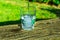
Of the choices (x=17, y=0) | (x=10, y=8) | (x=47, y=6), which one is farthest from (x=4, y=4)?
(x=47, y=6)

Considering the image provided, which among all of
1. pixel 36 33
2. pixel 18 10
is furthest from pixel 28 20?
pixel 18 10

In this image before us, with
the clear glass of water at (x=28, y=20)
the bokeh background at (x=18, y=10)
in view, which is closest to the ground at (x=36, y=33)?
the clear glass of water at (x=28, y=20)

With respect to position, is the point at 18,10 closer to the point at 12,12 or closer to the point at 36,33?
the point at 12,12

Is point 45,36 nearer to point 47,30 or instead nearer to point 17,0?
point 47,30

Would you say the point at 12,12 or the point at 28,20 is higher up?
the point at 28,20

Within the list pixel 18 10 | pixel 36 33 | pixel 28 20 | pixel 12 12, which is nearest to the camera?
pixel 36 33

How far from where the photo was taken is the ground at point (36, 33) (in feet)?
8.55

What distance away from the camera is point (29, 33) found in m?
2.79

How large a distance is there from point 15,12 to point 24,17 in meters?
6.68

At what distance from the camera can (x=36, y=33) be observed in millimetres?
2805

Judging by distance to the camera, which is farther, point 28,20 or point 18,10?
A: point 18,10

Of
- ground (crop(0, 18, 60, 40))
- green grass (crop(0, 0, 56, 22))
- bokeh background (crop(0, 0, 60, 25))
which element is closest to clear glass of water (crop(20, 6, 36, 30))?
ground (crop(0, 18, 60, 40))

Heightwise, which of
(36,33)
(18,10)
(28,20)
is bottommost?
(18,10)

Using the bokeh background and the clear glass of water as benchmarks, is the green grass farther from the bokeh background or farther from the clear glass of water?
the clear glass of water
